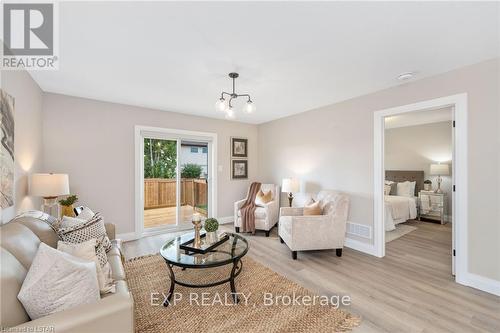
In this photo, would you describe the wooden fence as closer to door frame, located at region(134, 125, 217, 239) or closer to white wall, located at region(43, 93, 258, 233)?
door frame, located at region(134, 125, 217, 239)

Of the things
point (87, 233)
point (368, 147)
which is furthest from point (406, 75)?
point (87, 233)

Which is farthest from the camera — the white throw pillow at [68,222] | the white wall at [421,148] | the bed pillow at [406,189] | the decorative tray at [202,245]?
the bed pillow at [406,189]

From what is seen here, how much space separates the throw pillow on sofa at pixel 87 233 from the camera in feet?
5.88

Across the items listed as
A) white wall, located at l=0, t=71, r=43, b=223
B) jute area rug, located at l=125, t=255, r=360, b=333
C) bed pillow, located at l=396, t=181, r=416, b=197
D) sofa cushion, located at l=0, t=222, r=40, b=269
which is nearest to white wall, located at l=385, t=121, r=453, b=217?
bed pillow, located at l=396, t=181, r=416, b=197

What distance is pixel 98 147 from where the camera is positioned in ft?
11.9

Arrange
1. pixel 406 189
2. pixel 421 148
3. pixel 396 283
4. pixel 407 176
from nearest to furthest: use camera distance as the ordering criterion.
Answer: pixel 396 283
pixel 406 189
pixel 421 148
pixel 407 176

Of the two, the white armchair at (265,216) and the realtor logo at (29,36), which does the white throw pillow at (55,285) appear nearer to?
the realtor logo at (29,36)

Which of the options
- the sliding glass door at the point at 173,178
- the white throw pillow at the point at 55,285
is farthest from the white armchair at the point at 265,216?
the white throw pillow at the point at 55,285

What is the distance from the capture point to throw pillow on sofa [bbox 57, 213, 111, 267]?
1792 mm

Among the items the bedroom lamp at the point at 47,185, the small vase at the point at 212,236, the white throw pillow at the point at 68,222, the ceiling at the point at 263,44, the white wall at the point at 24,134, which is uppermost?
the ceiling at the point at 263,44

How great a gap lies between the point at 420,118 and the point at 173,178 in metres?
5.72

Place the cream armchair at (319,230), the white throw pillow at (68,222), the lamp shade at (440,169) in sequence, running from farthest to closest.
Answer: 1. the lamp shade at (440,169)
2. the cream armchair at (319,230)
3. the white throw pillow at (68,222)

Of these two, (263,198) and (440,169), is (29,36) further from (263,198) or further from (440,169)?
(440,169)

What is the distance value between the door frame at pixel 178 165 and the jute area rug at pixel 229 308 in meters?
1.56
